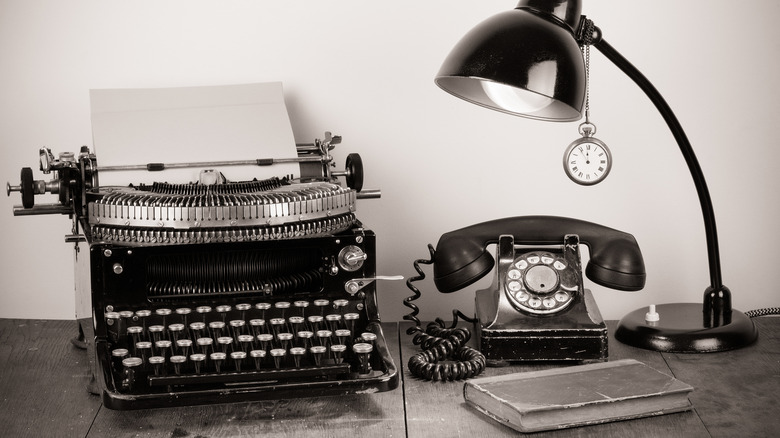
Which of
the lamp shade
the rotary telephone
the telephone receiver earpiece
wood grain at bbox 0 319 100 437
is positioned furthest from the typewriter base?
the lamp shade

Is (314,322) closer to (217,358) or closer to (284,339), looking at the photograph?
(284,339)

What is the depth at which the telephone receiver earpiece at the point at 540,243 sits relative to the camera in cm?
191

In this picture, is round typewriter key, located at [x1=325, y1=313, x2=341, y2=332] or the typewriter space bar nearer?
the typewriter space bar

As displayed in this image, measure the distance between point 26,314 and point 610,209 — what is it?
1.42 m

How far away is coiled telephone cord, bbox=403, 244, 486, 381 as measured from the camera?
1787 millimetres

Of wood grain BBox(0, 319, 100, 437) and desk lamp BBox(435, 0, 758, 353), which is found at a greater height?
desk lamp BBox(435, 0, 758, 353)

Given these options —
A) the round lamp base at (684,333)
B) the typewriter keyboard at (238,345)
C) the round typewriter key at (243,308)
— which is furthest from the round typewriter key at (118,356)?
the round lamp base at (684,333)

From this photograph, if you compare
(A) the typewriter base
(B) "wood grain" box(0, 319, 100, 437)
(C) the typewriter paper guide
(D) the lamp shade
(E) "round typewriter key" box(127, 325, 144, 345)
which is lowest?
(B) "wood grain" box(0, 319, 100, 437)

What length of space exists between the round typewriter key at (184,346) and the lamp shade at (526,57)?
0.63 m

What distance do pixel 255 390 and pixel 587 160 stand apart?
946 mm

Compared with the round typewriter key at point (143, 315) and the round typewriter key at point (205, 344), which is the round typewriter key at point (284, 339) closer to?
the round typewriter key at point (205, 344)

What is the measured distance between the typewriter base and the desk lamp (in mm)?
531

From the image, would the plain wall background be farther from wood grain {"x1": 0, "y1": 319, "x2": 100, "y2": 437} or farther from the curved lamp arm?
the curved lamp arm

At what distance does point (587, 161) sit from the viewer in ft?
6.91
